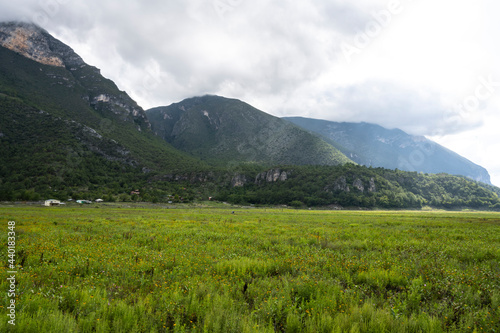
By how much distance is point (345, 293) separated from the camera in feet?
19.1

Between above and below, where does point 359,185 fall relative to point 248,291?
above

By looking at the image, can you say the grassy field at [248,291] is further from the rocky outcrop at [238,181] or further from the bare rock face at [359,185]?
the rocky outcrop at [238,181]

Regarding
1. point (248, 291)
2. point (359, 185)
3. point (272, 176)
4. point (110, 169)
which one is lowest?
point (248, 291)

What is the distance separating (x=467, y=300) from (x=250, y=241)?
9.47 m

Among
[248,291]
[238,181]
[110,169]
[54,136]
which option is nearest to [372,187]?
Answer: [238,181]

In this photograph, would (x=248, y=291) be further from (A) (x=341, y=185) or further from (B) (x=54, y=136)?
(B) (x=54, y=136)

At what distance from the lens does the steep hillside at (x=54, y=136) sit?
111 metres

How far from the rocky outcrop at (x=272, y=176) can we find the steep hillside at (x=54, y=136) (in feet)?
173

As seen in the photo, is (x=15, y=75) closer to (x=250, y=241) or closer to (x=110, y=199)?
(x=110, y=199)

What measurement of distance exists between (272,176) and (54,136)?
145 metres

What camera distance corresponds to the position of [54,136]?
5281 inches

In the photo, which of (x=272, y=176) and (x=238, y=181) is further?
(x=238, y=181)

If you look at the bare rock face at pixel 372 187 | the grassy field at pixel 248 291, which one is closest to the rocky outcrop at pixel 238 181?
the bare rock face at pixel 372 187

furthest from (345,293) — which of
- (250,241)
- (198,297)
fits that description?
(250,241)
